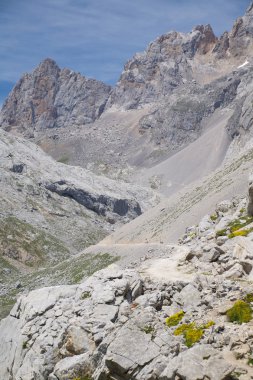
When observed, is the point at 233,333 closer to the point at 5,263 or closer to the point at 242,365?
the point at 242,365

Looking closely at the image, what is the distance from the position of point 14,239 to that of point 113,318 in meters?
106

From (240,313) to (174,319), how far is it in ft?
11.9

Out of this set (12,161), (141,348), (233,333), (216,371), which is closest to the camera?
(216,371)

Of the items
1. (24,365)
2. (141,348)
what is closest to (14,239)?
(24,365)

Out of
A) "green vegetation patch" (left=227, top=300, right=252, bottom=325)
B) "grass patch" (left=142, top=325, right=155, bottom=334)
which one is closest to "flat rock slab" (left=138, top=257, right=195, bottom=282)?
"grass patch" (left=142, top=325, right=155, bottom=334)

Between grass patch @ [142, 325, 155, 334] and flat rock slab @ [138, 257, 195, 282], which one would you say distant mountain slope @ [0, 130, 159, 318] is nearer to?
flat rock slab @ [138, 257, 195, 282]

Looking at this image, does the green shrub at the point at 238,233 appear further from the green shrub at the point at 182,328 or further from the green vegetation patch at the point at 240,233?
the green shrub at the point at 182,328

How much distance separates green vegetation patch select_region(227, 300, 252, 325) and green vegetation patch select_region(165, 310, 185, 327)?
273 centimetres

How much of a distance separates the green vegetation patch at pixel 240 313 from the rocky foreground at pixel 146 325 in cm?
5

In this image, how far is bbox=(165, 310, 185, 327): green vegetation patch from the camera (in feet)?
72.8

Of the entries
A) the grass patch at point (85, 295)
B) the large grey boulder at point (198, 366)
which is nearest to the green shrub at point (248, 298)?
the large grey boulder at point (198, 366)

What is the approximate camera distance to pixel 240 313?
20.3 metres

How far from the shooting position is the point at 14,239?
127m

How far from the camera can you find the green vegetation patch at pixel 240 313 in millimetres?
19953
